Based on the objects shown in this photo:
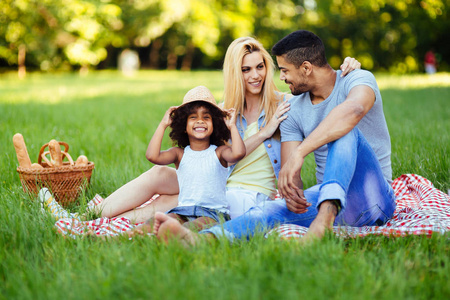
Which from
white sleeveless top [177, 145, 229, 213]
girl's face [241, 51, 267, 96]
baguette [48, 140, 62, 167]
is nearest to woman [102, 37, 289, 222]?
girl's face [241, 51, 267, 96]

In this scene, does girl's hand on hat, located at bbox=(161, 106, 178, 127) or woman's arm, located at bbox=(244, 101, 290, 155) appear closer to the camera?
girl's hand on hat, located at bbox=(161, 106, 178, 127)

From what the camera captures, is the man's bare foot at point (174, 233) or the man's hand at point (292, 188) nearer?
the man's bare foot at point (174, 233)

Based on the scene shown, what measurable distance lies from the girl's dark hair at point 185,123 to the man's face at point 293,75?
0.56 metres

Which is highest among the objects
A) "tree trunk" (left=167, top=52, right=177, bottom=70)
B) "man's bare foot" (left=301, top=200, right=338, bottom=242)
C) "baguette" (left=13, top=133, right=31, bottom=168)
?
"tree trunk" (left=167, top=52, right=177, bottom=70)

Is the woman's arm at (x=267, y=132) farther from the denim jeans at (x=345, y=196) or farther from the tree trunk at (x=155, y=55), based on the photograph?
the tree trunk at (x=155, y=55)

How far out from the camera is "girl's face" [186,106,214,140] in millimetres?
3416

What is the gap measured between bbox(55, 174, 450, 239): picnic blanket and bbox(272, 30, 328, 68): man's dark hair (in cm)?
126

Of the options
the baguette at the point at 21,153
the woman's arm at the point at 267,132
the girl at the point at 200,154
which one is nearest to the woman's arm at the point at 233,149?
the girl at the point at 200,154

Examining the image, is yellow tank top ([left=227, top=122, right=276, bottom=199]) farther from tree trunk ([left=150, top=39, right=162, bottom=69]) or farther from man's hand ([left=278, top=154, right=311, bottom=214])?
tree trunk ([left=150, top=39, right=162, bottom=69])

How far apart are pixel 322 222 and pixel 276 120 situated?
1.19m

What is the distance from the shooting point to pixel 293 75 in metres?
3.46

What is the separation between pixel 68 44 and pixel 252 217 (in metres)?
28.2

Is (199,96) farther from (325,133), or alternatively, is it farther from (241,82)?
(325,133)

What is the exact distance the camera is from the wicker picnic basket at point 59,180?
3756 mm
